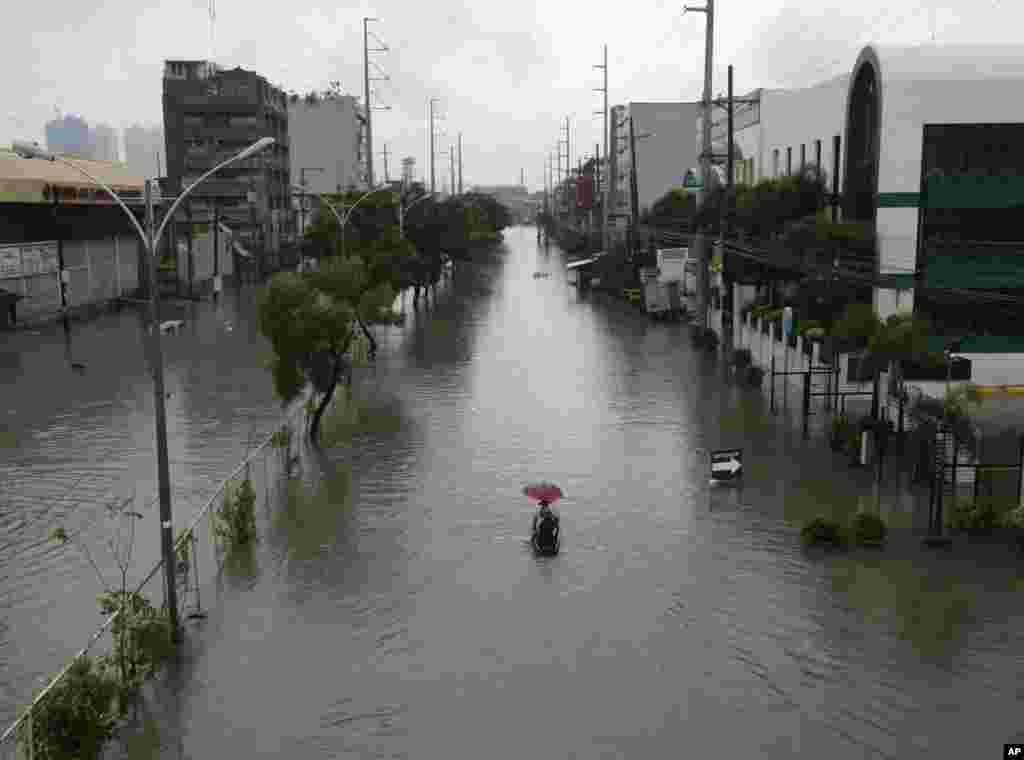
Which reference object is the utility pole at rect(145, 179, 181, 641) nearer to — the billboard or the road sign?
the road sign

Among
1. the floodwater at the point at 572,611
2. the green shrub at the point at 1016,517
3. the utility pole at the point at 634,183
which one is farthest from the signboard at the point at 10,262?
the utility pole at the point at 634,183

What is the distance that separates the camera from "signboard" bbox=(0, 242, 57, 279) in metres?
50.0

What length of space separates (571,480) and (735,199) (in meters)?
25.9

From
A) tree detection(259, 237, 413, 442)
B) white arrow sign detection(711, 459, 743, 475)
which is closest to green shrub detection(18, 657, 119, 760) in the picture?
tree detection(259, 237, 413, 442)

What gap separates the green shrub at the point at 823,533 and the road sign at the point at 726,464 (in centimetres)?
385

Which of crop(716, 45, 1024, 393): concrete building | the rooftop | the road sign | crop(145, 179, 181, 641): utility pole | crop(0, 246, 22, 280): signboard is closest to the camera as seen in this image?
crop(145, 179, 181, 641): utility pole

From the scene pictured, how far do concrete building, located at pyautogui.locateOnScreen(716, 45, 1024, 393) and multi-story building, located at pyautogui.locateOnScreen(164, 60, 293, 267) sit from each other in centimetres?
6899

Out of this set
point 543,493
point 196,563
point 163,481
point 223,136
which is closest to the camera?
point 163,481

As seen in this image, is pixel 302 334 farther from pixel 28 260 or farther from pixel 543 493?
pixel 28 260

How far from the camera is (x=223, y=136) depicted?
96750 mm

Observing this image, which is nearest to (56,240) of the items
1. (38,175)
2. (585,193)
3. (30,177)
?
(38,175)

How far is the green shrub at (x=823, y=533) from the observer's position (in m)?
19.0

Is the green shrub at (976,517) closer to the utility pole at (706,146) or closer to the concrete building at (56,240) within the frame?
the utility pole at (706,146)

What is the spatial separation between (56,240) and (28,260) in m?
4.47
